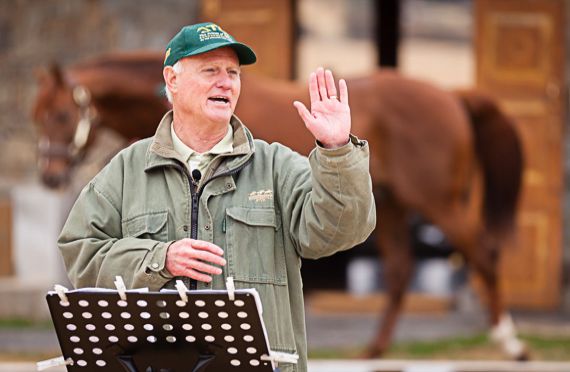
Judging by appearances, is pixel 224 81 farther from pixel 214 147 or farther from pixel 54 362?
pixel 54 362

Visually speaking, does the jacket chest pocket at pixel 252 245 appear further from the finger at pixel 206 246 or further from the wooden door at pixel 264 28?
the wooden door at pixel 264 28

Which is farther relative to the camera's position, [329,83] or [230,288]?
[329,83]

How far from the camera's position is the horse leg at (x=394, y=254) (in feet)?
22.0

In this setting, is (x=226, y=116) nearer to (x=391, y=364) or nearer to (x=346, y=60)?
(x=391, y=364)

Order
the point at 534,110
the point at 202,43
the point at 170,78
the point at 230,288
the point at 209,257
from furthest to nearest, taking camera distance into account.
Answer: the point at 534,110 → the point at 170,78 → the point at 202,43 → the point at 209,257 → the point at 230,288

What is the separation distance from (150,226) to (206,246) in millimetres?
211

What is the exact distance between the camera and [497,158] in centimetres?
696

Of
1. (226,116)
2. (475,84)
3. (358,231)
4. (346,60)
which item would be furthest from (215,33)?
(346,60)

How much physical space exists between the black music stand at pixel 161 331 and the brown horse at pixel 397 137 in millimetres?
3932

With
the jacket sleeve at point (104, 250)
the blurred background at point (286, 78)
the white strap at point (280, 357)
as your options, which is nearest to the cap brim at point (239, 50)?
the jacket sleeve at point (104, 250)

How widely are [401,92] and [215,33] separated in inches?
167

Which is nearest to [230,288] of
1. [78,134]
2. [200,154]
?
[200,154]

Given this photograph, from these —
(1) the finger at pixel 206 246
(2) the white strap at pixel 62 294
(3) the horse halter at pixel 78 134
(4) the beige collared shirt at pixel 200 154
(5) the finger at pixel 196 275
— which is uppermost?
(4) the beige collared shirt at pixel 200 154

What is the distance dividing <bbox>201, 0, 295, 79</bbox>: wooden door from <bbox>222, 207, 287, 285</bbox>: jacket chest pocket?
5691 mm
